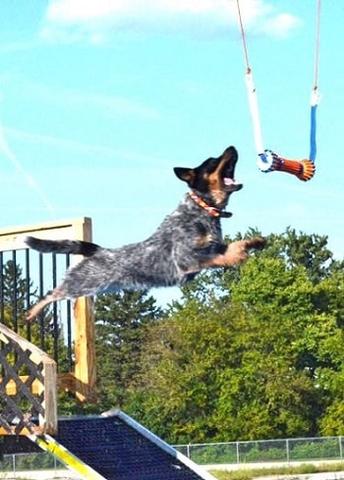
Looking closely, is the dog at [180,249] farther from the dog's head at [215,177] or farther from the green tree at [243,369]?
the green tree at [243,369]

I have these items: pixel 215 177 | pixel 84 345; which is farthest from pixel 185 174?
pixel 84 345

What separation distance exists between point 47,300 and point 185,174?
0.71 m

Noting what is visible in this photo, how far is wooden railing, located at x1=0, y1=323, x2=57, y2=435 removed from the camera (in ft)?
39.0

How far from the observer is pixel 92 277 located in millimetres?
4180

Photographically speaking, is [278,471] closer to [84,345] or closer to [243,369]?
[243,369]

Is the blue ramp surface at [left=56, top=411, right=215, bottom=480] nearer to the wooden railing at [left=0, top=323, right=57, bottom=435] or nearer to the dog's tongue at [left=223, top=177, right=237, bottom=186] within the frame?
the wooden railing at [left=0, top=323, right=57, bottom=435]

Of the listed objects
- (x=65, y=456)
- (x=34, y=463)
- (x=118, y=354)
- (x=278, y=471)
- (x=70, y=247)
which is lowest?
(x=278, y=471)

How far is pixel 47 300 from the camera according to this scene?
425 cm

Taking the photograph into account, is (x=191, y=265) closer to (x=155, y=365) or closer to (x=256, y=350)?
(x=256, y=350)

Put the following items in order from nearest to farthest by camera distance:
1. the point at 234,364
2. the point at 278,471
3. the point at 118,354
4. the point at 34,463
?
1. the point at 278,471
2. the point at 34,463
3. the point at 234,364
4. the point at 118,354

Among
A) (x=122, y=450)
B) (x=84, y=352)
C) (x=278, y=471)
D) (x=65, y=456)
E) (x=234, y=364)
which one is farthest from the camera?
(x=234, y=364)

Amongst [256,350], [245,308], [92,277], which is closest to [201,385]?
[256,350]

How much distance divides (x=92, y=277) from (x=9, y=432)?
8561 mm

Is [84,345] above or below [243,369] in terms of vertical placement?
below
